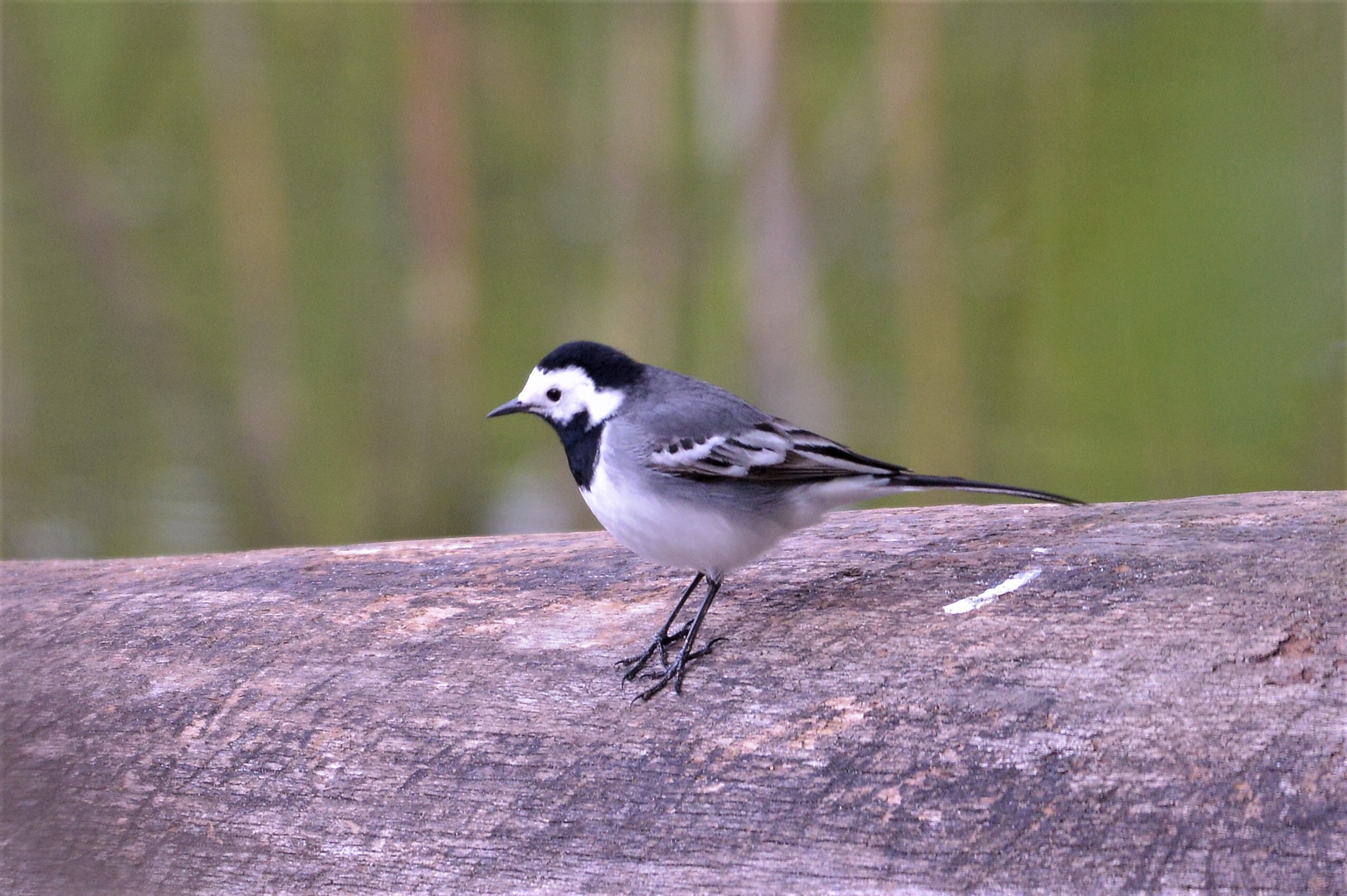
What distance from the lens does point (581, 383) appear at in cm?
228

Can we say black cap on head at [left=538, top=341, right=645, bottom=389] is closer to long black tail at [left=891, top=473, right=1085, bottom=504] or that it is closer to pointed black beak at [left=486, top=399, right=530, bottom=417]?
pointed black beak at [left=486, top=399, right=530, bottom=417]

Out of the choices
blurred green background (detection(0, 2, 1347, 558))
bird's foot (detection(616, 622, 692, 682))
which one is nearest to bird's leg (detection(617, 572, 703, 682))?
bird's foot (detection(616, 622, 692, 682))

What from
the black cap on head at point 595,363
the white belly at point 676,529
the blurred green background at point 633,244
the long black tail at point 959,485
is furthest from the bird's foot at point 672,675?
the blurred green background at point 633,244

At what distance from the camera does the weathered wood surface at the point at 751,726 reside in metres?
1.42

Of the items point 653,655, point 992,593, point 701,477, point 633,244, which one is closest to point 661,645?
point 653,655

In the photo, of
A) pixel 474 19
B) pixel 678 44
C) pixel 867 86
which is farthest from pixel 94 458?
pixel 867 86

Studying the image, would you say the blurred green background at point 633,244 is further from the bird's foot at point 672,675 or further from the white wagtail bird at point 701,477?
the bird's foot at point 672,675

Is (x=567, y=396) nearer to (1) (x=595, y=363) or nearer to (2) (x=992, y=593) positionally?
(1) (x=595, y=363)

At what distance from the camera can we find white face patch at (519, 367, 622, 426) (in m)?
2.26

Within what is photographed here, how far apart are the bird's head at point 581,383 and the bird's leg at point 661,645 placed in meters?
0.39

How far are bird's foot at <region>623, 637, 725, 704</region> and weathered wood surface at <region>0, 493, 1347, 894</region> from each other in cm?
3

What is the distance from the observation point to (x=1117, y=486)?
17.4 feet

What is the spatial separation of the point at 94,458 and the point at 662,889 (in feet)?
15.8

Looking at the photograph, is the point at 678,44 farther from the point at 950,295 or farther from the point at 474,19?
the point at 950,295
